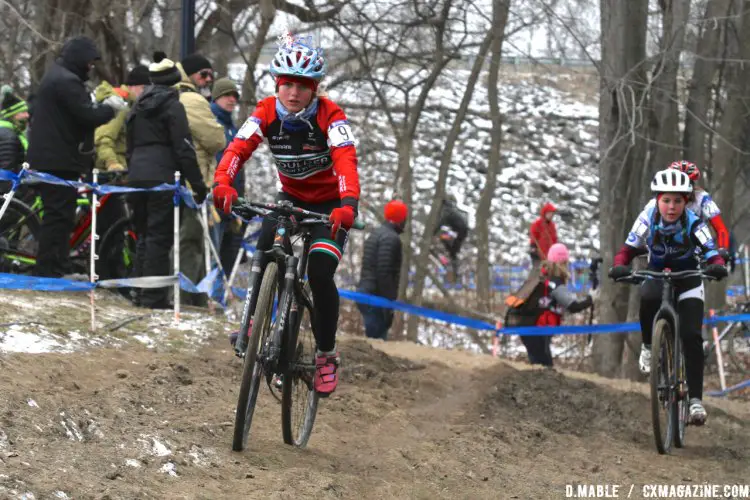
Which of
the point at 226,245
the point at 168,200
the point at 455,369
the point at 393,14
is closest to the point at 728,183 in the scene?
the point at 393,14

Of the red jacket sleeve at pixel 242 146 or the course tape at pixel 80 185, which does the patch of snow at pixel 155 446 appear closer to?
the red jacket sleeve at pixel 242 146

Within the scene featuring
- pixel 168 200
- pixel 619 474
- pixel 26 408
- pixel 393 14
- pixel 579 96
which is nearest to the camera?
pixel 26 408

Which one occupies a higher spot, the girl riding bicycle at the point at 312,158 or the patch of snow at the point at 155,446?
the girl riding bicycle at the point at 312,158

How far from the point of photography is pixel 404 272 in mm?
21297

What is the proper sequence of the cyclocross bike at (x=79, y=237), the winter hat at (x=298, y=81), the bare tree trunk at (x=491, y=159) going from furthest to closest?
the bare tree trunk at (x=491, y=159)
the cyclocross bike at (x=79, y=237)
the winter hat at (x=298, y=81)

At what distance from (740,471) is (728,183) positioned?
9.25m

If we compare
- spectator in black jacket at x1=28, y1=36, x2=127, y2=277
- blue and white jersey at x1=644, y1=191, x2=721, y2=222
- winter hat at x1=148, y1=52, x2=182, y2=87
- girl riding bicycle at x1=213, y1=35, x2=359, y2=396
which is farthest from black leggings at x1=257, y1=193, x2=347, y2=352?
winter hat at x1=148, y1=52, x2=182, y2=87

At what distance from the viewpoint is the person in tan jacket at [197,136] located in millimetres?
11305

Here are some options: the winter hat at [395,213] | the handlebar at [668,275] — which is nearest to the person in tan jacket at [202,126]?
the winter hat at [395,213]

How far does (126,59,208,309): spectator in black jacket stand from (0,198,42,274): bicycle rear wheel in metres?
0.98

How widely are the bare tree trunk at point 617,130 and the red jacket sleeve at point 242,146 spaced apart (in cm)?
776

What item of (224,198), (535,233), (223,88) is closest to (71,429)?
(224,198)

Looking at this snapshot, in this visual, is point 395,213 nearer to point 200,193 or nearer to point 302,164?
point 200,193

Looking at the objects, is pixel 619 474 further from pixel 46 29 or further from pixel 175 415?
pixel 46 29
